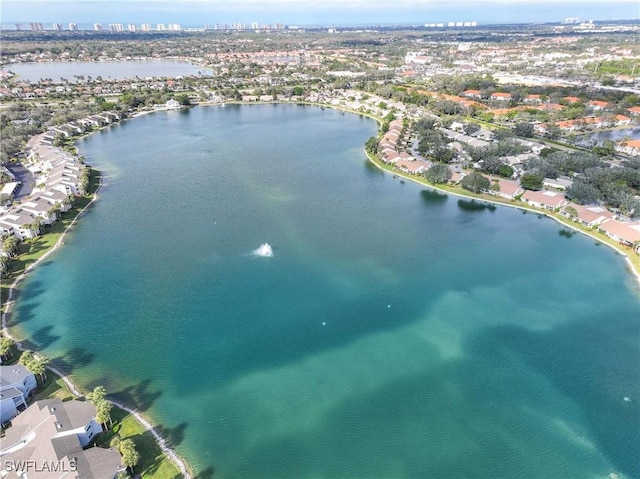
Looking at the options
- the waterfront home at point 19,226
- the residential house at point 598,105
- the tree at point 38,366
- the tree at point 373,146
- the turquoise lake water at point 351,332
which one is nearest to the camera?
the turquoise lake water at point 351,332

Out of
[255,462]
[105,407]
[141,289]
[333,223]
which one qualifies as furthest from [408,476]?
[333,223]

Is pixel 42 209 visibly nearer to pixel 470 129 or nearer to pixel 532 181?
pixel 532 181

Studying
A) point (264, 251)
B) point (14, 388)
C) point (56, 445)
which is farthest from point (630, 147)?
point (14, 388)

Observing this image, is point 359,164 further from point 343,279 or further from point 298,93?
point 298,93

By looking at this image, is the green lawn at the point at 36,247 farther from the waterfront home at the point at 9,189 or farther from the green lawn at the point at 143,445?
the green lawn at the point at 143,445

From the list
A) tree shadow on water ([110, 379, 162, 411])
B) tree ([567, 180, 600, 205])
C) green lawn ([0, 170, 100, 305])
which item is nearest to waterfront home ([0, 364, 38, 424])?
tree shadow on water ([110, 379, 162, 411])

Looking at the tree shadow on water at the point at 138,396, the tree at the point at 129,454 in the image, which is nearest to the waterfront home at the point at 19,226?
the tree shadow on water at the point at 138,396
